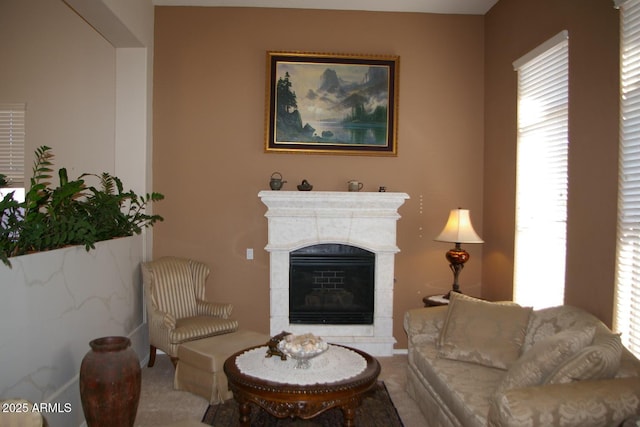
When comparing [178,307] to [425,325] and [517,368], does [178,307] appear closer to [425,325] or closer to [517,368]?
[425,325]

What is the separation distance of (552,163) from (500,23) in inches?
71.3

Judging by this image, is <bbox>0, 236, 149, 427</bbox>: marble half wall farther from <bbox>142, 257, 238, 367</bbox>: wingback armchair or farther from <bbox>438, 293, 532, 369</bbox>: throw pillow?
<bbox>438, 293, 532, 369</bbox>: throw pillow

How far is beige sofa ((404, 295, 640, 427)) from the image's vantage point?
2.13 metres

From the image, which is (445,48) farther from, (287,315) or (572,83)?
(287,315)

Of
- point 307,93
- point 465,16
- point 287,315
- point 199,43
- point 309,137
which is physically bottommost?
point 287,315

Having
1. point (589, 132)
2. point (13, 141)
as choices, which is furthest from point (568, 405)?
point (13, 141)

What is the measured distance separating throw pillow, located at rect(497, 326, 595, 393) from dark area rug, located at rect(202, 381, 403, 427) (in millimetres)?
1100

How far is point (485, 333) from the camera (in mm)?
3285

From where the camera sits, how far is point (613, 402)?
2.14m

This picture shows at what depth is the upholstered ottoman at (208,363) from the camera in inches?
140

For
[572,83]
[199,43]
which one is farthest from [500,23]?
[199,43]

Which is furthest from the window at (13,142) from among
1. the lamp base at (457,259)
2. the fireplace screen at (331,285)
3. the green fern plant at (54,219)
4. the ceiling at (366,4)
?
the lamp base at (457,259)

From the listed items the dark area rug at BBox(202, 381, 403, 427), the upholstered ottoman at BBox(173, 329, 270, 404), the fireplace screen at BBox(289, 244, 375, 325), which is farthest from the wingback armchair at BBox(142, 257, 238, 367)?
the fireplace screen at BBox(289, 244, 375, 325)

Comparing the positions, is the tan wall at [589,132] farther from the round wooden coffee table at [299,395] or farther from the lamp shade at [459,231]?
the round wooden coffee table at [299,395]
